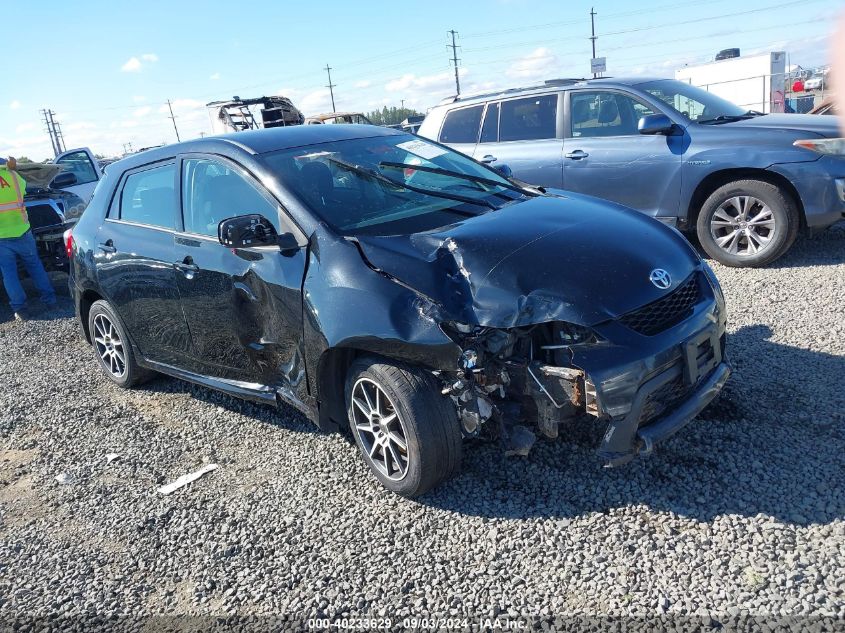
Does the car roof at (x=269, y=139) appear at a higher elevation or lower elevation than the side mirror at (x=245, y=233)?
higher

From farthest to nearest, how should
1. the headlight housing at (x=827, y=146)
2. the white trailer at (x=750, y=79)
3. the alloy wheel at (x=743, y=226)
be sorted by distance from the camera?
the white trailer at (x=750, y=79), the alloy wheel at (x=743, y=226), the headlight housing at (x=827, y=146)

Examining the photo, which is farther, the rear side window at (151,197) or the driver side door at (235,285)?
the rear side window at (151,197)

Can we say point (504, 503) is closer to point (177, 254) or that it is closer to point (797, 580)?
point (797, 580)

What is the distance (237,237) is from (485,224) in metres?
1.30

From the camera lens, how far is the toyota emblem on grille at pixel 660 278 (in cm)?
313

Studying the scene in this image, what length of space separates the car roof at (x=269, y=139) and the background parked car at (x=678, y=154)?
303 cm

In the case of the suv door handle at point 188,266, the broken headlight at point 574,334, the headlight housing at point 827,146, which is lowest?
the broken headlight at point 574,334

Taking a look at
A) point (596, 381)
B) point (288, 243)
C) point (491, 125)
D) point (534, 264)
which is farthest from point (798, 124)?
point (288, 243)

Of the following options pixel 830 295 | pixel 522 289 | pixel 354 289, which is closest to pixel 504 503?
pixel 522 289

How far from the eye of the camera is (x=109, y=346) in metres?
5.42

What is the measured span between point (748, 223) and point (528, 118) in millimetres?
2646

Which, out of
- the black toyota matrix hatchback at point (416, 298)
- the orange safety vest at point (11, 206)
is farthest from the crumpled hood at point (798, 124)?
the orange safety vest at point (11, 206)

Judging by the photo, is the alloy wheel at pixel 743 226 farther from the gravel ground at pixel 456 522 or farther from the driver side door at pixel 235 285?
the driver side door at pixel 235 285

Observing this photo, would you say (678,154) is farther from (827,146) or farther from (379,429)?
(379,429)
